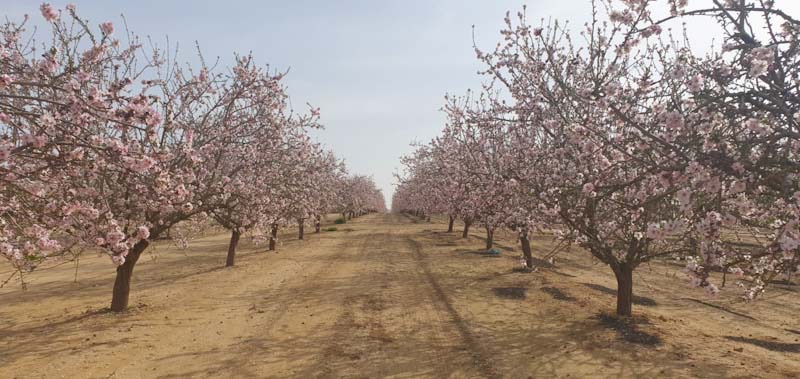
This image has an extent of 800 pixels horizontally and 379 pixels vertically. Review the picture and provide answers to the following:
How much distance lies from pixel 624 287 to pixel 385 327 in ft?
18.9

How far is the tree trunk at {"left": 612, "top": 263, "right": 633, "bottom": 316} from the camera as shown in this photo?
11633 millimetres

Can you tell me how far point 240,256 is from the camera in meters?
25.3

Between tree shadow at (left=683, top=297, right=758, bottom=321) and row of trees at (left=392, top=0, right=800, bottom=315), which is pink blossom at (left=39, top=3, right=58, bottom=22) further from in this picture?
tree shadow at (left=683, top=297, right=758, bottom=321)

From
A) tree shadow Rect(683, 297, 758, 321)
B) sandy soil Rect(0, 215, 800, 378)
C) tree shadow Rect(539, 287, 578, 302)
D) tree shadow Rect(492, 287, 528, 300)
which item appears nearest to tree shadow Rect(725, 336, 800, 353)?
sandy soil Rect(0, 215, 800, 378)

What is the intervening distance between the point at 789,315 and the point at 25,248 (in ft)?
58.1

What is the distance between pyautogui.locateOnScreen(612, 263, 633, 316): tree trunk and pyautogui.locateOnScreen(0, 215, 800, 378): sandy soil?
437 mm

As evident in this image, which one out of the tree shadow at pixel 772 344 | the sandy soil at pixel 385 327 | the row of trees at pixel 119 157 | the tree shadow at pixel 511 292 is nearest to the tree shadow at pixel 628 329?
the sandy soil at pixel 385 327

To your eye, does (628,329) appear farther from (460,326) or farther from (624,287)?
(460,326)

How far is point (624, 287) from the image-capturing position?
11.8 m

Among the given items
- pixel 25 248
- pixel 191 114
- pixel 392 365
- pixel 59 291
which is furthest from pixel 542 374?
pixel 59 291

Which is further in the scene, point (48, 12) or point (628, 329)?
point (628, 329)

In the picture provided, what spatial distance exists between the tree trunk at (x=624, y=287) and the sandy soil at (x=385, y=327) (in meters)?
0.44

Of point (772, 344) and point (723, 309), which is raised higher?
point (723, 309)

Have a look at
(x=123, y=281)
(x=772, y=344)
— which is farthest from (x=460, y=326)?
(x=123, y=281)
